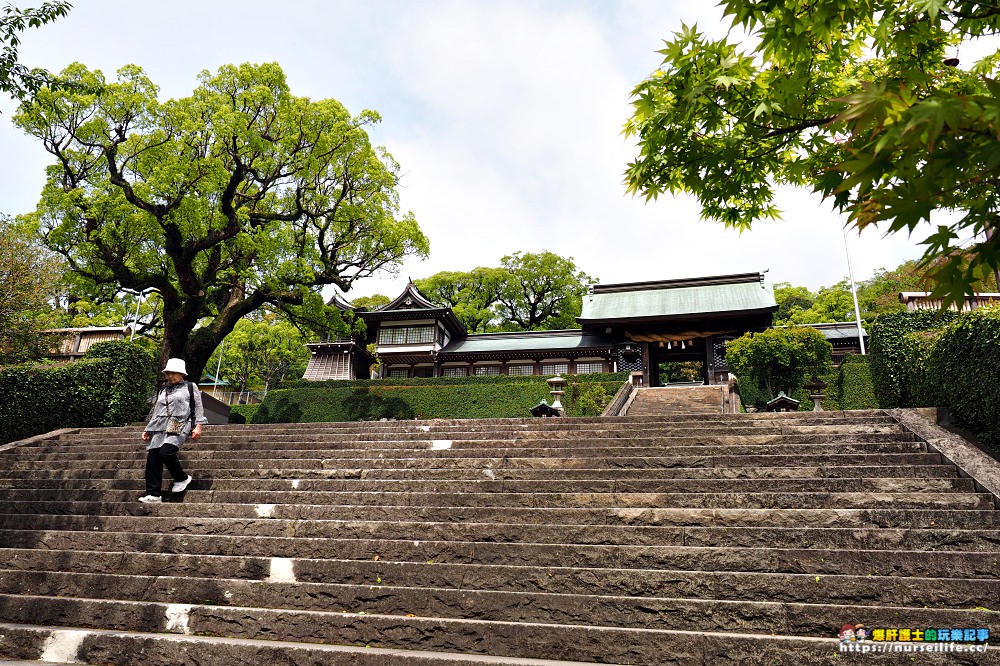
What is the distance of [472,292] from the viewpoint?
41.7m

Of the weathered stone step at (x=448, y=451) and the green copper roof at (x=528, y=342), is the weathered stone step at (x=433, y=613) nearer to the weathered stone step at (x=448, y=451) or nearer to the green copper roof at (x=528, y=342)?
the weathered stone step at (x=448, y=451)

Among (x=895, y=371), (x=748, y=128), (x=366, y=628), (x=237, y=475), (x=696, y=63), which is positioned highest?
(x=696, y=63)

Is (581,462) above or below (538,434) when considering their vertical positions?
below

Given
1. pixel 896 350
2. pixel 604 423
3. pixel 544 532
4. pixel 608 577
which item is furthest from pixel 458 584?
pixel 896 350

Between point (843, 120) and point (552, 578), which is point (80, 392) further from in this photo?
point (843, 120)

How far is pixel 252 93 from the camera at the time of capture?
608 inches

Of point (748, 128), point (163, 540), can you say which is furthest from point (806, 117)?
point (163, 540)

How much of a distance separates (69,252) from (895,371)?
19374mm

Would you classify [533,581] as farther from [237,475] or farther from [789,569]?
[237,475]

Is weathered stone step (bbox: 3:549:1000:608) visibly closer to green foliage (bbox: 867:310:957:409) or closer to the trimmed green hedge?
green foliage (bbox: 867:310:957:409)

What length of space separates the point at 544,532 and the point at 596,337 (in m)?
24.3

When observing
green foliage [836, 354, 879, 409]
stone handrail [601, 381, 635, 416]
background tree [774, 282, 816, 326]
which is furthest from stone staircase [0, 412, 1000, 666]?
background tree [774, 282, 816, 326]

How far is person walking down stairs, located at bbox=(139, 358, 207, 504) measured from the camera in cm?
632

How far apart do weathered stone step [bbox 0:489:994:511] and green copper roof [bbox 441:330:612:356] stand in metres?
22.3
